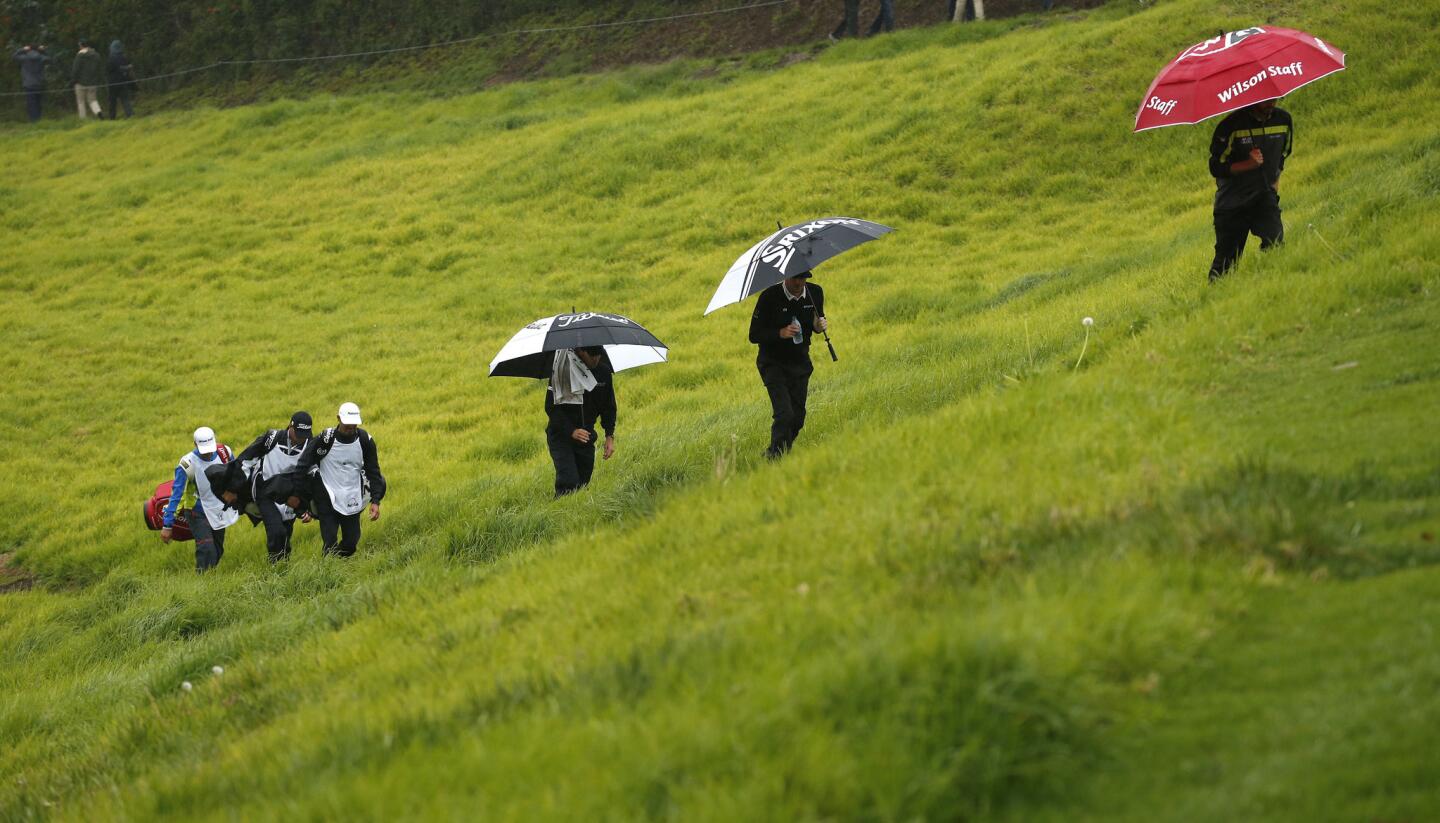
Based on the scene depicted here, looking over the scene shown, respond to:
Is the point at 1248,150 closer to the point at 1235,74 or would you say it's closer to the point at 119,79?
the point at 1235,74

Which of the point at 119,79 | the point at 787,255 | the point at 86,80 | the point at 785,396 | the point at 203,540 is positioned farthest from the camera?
the point at 86,80

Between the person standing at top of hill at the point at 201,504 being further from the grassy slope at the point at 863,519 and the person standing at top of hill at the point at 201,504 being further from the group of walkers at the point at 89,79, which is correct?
the group of walkers at the point at 89,79

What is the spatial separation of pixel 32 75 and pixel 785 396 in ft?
140

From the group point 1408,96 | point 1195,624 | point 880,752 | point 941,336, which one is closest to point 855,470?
point 1195,624

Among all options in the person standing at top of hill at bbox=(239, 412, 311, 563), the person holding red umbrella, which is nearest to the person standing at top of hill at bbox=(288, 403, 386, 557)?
the person standing at top of hill at bbox=(239, 412, 311, 563)

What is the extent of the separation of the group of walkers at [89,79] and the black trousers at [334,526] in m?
35.3

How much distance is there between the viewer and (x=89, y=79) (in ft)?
137

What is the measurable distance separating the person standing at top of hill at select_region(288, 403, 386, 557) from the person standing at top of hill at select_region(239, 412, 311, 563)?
0.19 meters

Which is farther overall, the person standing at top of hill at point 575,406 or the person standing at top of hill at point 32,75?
the person standing at top of hill at point 32,75

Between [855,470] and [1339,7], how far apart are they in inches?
742

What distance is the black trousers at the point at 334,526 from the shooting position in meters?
11.4

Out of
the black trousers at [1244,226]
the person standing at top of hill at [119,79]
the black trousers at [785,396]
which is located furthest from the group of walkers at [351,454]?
the person standing at top of hill at [119,79]

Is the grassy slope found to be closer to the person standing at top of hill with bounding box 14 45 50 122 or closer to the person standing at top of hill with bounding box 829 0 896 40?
the person standing at top of hill with bounding box 829 0 896 40

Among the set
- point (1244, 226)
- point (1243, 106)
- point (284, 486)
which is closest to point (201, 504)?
point (284, 486)
